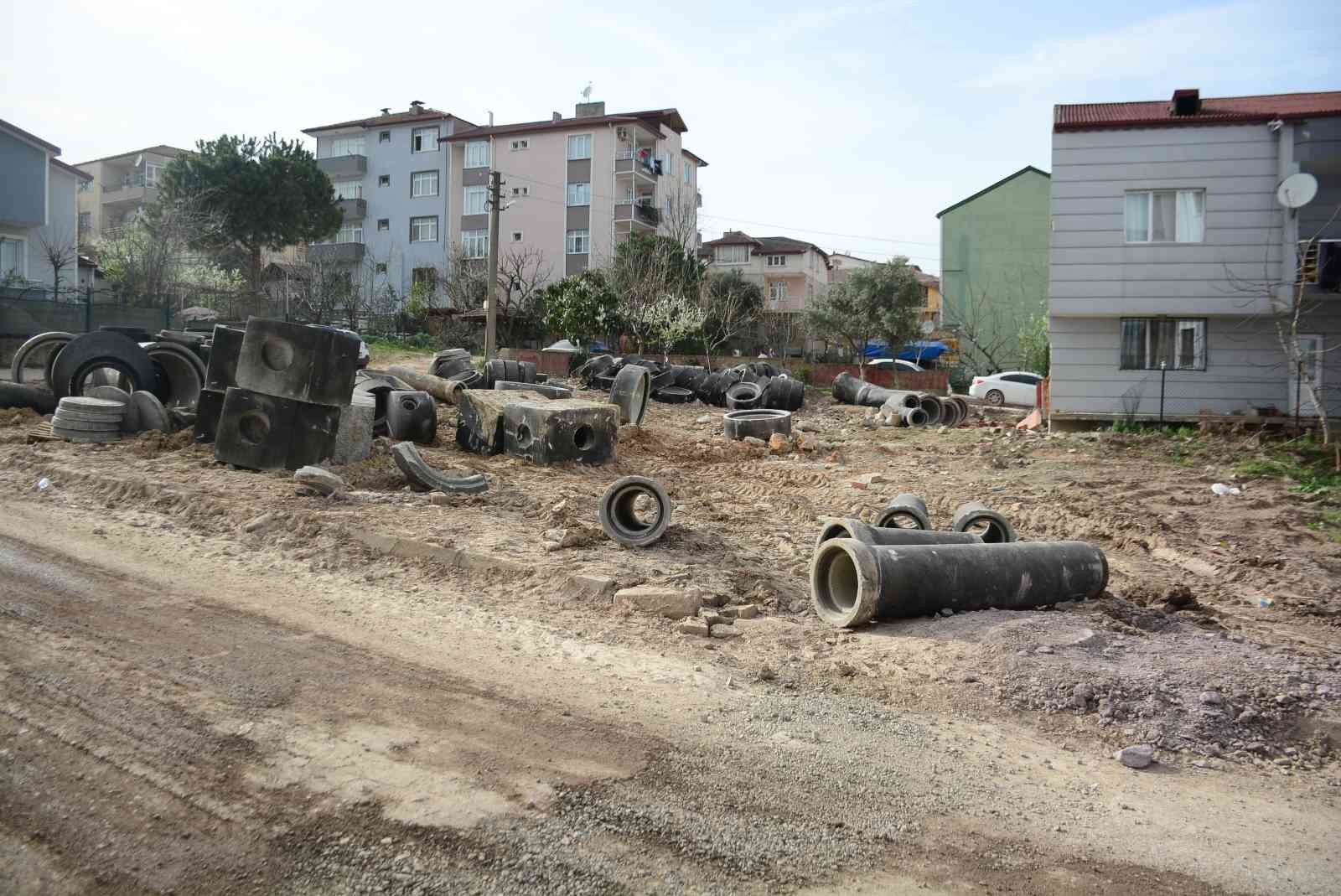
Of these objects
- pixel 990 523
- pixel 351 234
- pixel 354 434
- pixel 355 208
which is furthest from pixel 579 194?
pixel 990 523

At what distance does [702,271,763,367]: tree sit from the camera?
37.1 m

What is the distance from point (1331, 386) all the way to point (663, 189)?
39.7 m

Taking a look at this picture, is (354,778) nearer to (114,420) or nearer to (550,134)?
(114,420)

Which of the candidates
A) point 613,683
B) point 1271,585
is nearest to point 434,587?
point 613,683

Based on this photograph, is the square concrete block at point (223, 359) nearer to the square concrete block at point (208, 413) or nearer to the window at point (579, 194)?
the square concrete block at point (208, 413)

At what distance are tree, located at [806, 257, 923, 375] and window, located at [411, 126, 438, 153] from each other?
27.1 meters

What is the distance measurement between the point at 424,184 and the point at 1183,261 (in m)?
43.5

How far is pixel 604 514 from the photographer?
8141mm

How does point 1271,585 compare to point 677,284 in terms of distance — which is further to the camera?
point 677,284

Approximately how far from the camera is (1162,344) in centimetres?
2030

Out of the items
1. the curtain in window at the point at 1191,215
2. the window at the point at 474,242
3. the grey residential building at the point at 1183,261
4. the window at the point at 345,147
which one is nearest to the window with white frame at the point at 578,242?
the window at the point at 474,242

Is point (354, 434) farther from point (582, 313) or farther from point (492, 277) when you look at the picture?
point (582, 313)

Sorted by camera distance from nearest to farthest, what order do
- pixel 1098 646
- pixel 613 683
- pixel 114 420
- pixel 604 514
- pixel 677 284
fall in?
pixel 613 683 < pixel 1098 646 < pixel 604 514 < pixel 114 420 < pixel 677 284

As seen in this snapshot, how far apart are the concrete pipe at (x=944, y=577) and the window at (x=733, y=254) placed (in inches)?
2398
